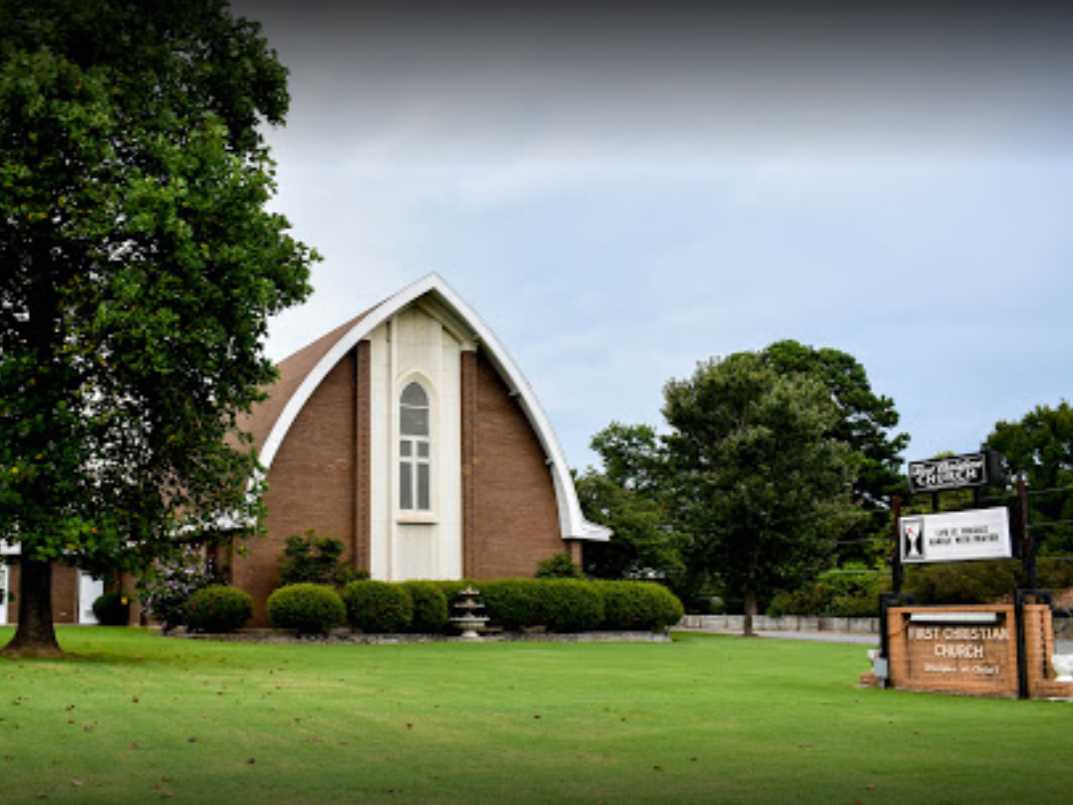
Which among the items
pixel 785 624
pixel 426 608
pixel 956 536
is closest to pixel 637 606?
pixel 426 608

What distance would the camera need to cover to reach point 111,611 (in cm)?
3797

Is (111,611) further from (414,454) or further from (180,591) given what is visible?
(414,454)

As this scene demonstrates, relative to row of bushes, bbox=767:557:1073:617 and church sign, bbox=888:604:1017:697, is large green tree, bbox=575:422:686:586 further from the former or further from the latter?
church sign, bbox=888:604:1017:697

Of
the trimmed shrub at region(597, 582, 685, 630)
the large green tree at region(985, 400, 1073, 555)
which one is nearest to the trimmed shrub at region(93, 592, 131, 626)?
the trimmed shrub at region(597, 582, 685, 630)

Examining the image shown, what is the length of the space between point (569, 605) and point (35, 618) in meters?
14.7

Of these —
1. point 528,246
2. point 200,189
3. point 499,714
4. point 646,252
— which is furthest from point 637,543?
point 499,714

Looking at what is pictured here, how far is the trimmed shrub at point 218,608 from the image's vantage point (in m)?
27.9

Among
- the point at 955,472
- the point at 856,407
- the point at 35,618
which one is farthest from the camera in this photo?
the point at 856,407

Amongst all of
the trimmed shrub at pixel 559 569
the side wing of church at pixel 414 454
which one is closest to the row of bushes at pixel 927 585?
the trimmed shrub at pixel 559 569

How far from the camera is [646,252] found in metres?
23.9

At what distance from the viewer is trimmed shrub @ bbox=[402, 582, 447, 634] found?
96.0 ft

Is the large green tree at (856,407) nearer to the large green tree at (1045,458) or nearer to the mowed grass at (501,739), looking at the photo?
the large green tree at (1045,458)

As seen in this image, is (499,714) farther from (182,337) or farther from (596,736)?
(182,337)

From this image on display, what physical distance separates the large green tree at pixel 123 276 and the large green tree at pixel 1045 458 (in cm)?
3849
